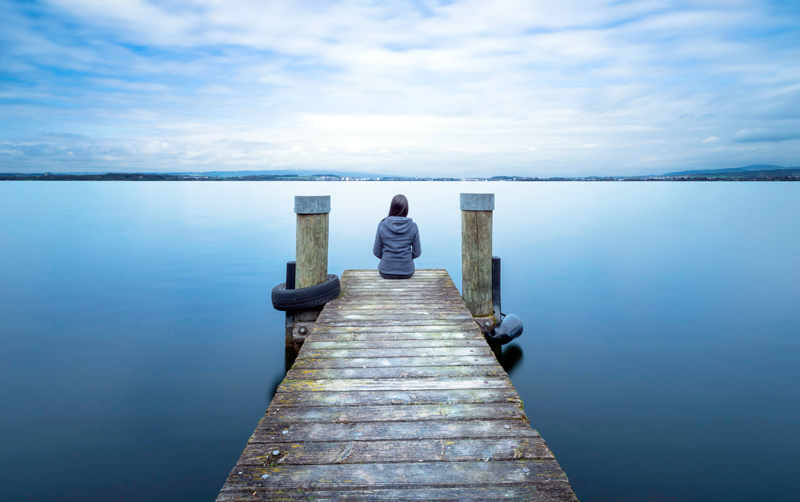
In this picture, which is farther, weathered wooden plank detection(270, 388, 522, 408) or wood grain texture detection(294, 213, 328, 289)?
wood grain texture detection(294, 213, 328, 289)

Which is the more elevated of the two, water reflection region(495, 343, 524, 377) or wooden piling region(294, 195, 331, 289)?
wooden piling region(294, 195, 331, 289)

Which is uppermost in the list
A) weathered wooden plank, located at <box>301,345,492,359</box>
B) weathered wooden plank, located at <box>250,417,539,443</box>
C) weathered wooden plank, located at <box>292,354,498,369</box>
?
weathered wooden plank, located at <box>301,345,492,359</box>

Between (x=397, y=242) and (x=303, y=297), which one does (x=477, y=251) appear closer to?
(x=397, y=242)

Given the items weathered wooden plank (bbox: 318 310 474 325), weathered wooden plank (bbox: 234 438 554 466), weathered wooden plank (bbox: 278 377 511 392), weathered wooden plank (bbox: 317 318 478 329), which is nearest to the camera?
weathered wooden plank (bbox: 234 438 554 466)

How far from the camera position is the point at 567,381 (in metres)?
6.79

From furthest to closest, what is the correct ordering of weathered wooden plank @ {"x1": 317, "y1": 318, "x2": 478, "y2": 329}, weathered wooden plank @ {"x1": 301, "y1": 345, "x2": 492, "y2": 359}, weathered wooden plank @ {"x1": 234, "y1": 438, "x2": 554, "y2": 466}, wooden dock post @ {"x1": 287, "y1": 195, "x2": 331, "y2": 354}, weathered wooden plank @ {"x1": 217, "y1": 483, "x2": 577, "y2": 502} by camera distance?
wooden dock post @ {"x1": 287, "y1": 195, "x2": 331, "y2": 354}, weathered wooden plank @ {"x1": 317, "y1": 318, "x2": 478, "y2": 329}, weathered wooden plank @ {"x1": 301, "y1": 345, "x2": 492, "y2": 359}, weathered wooden plank @ {"x1": 234, "y1": 438, "x2": 554, "y2": 466}, weathered wooden plank @ {"x1": 217, "y1": 483, "x2": 577, "y2": 502}

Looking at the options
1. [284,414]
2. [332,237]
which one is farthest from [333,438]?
[332,237]

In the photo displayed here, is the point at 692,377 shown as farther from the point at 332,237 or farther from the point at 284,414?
the point at 332,237

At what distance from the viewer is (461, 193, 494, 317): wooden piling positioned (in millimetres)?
6473

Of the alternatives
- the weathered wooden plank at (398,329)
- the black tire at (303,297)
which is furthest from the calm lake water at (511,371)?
the weathered wooden plank at (398,329)

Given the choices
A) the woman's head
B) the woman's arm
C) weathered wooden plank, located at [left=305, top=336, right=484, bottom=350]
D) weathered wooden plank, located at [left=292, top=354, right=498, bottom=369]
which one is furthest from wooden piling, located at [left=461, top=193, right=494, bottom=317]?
weathered wooden plank, located at [left=292, top=354, right=498, bottom=369]

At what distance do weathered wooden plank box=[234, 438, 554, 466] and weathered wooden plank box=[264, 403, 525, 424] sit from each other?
28 centimetres

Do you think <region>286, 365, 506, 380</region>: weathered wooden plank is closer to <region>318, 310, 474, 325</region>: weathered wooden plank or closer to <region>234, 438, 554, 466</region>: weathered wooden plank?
<region>234, 438, 554, 466</region>: weathered wooden plank

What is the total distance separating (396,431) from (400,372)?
0.96 metres
